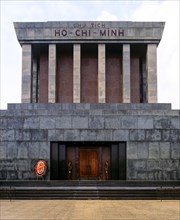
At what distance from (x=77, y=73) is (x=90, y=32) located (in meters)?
3.40

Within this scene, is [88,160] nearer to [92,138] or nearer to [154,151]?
[92,138]

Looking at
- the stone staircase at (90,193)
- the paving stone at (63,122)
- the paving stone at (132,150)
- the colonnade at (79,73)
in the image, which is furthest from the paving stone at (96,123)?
the colonnade at (79,73)

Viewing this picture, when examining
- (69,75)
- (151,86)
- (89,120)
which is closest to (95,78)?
(69,75)

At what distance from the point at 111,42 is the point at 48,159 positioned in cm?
1222

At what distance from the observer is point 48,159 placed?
80.4ft

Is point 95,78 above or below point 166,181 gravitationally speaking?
above

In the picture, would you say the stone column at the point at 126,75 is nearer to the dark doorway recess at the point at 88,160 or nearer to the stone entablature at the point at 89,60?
the stone entablature at the point at 89,60

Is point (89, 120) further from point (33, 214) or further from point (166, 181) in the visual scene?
point (33, 214)

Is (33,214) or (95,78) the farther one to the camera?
(95,78)

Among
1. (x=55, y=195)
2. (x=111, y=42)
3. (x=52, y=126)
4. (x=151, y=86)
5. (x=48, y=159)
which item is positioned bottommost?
(x=55, y=195)

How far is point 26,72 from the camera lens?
105ft

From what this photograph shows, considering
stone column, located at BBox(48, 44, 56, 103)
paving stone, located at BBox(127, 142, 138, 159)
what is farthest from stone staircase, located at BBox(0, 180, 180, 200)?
stone column, located at BBox(48, 44, 56, 103)

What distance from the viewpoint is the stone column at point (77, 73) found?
31734mm

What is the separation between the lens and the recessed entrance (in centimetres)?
2575
